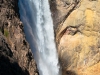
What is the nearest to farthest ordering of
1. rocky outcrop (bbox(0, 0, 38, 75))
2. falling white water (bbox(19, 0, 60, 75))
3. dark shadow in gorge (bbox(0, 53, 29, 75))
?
dark shadow in gorge (bbox(0, 53, 29, 75))
rocky outcrop (bbox(0, 0, 38, 75))
falling white water (bbox(19, 0, 60, 75))

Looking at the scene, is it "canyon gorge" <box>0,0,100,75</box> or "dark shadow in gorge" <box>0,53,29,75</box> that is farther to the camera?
"canyon gorge" <box>0,0,100,75</box>

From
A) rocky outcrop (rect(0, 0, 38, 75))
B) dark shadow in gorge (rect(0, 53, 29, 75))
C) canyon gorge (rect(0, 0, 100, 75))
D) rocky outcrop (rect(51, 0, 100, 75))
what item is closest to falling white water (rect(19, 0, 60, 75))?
canyon gorge (rect(0, 0, 100, 75))

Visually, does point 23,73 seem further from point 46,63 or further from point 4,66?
point 46,63

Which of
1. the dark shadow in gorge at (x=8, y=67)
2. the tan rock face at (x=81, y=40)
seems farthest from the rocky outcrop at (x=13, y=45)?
the tan rock face at (x=81, y=40)

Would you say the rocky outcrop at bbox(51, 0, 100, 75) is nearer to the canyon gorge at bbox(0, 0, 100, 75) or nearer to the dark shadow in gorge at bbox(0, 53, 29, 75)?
the canyon gorge at bbox(0, 0, 100, 75)

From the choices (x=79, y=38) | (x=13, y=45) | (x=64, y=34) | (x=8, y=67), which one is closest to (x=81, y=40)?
(x=79, y=38)

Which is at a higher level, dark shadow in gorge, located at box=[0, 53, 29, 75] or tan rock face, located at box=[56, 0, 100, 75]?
dark shadow in gorge, located at box=[0, 53, 29, 75]

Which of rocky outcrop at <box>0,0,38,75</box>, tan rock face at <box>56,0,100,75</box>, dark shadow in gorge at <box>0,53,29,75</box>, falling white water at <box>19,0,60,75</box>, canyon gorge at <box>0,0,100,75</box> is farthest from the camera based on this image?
tan rock face at <box>56,0,100,75</box>

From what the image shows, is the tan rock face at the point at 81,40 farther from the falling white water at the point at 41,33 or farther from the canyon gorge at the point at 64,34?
the falling white water at the point at 41,33
